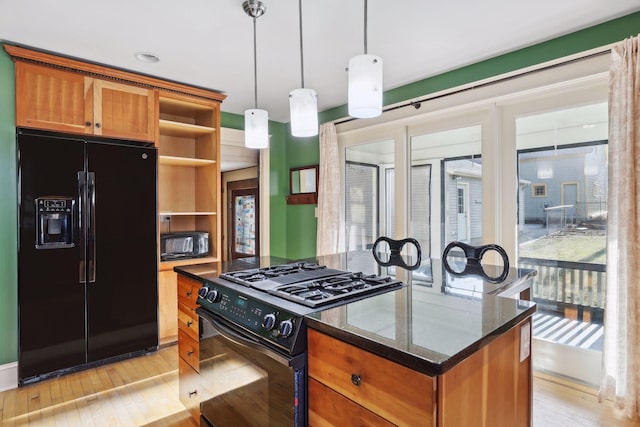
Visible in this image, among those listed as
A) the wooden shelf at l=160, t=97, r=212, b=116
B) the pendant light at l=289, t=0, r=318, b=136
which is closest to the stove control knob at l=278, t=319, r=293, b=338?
the pendant light at l=289, t=0, r=318, b=136

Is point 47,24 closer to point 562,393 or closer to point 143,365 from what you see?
point 143,365

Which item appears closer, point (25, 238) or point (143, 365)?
point (25, 238)

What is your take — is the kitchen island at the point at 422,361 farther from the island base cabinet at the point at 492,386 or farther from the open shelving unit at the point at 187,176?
the open shelving unit at the point at 187,176

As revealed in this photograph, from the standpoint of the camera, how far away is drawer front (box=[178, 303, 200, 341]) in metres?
1.97

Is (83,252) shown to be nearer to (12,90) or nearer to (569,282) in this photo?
(12,90)

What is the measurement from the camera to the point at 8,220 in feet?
8.51

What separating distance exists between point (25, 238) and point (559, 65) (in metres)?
3.90

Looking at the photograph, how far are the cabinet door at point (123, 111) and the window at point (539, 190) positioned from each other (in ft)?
10.4

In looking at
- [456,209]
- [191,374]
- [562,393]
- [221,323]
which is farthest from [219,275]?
[562,393]

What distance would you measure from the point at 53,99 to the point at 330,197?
253 cm

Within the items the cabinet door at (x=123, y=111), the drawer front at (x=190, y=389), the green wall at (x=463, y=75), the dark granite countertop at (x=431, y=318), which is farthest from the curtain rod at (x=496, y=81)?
the drawer front at (x=190, y=389)

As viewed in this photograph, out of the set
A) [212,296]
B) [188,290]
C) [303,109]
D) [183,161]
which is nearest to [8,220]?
[183,161]

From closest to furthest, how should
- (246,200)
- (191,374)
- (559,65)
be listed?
(191,374) → (559,65) → (246,200)

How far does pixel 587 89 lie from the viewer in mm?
2342
